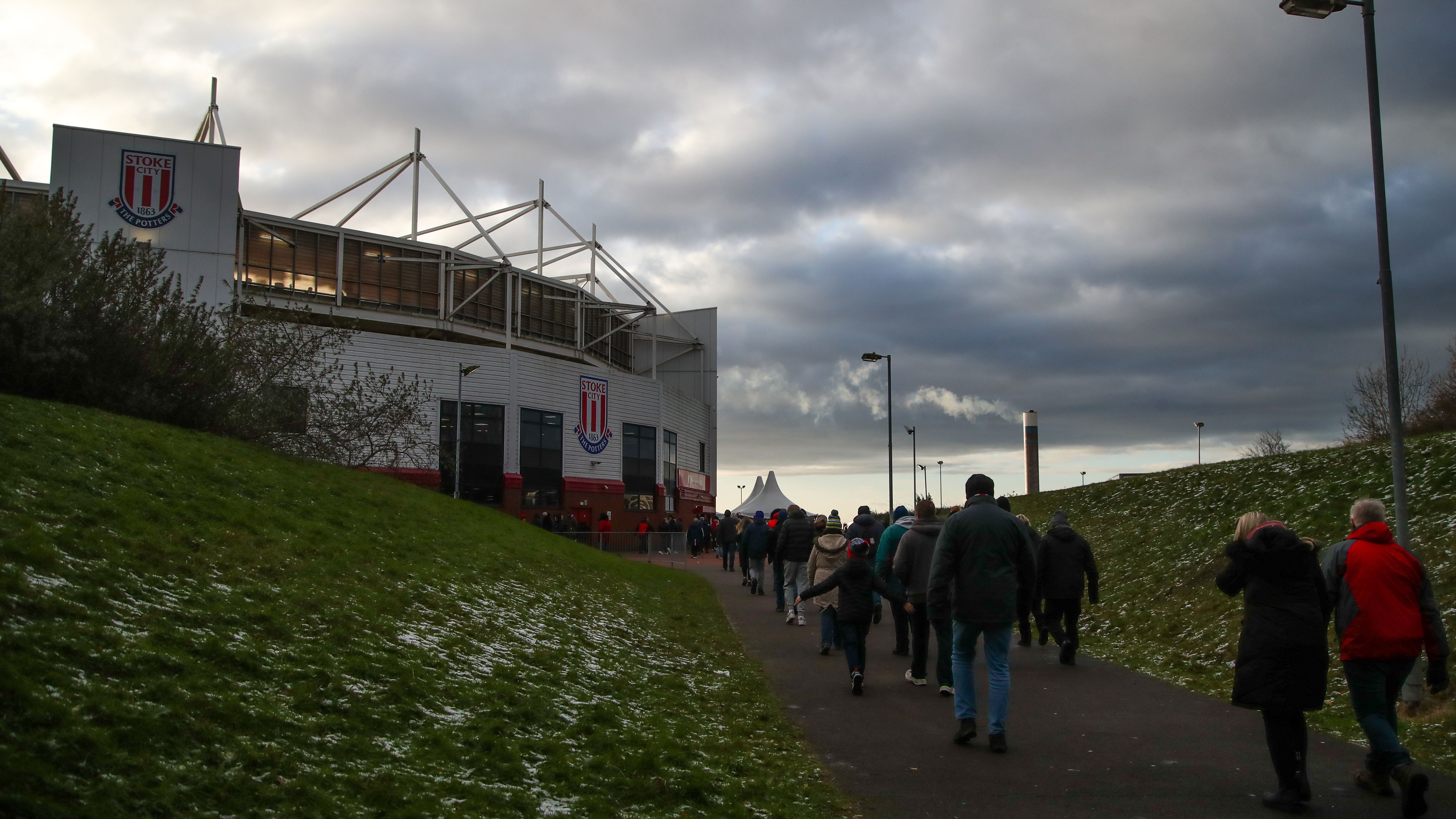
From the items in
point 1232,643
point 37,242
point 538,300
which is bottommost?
point 1232,643

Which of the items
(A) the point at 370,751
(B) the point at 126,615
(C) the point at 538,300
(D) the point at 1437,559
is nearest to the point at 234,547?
(B) the point at 126,615

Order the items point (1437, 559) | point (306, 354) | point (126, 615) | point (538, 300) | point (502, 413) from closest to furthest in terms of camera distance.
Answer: point (126, 615) → point (1437, 559) → point (306, 354) → point (502, 413) → point (538, 300)

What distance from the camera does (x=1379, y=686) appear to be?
5727 millimetres

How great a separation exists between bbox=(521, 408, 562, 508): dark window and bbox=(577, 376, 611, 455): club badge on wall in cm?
144

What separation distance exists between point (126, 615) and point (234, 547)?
3234 millimetres

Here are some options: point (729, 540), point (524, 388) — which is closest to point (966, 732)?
point (729, 540)

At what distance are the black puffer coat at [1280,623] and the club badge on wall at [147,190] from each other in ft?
131

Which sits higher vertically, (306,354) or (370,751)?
(306,354)

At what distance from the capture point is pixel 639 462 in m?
56.9

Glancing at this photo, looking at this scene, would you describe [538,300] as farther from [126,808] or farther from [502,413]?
[126,808]

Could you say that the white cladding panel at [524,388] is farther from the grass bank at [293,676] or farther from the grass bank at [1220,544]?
the grass bank at [293,676]

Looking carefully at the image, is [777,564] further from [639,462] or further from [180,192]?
[639,462]

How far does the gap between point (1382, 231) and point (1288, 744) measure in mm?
6271

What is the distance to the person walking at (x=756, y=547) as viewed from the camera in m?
20.5
